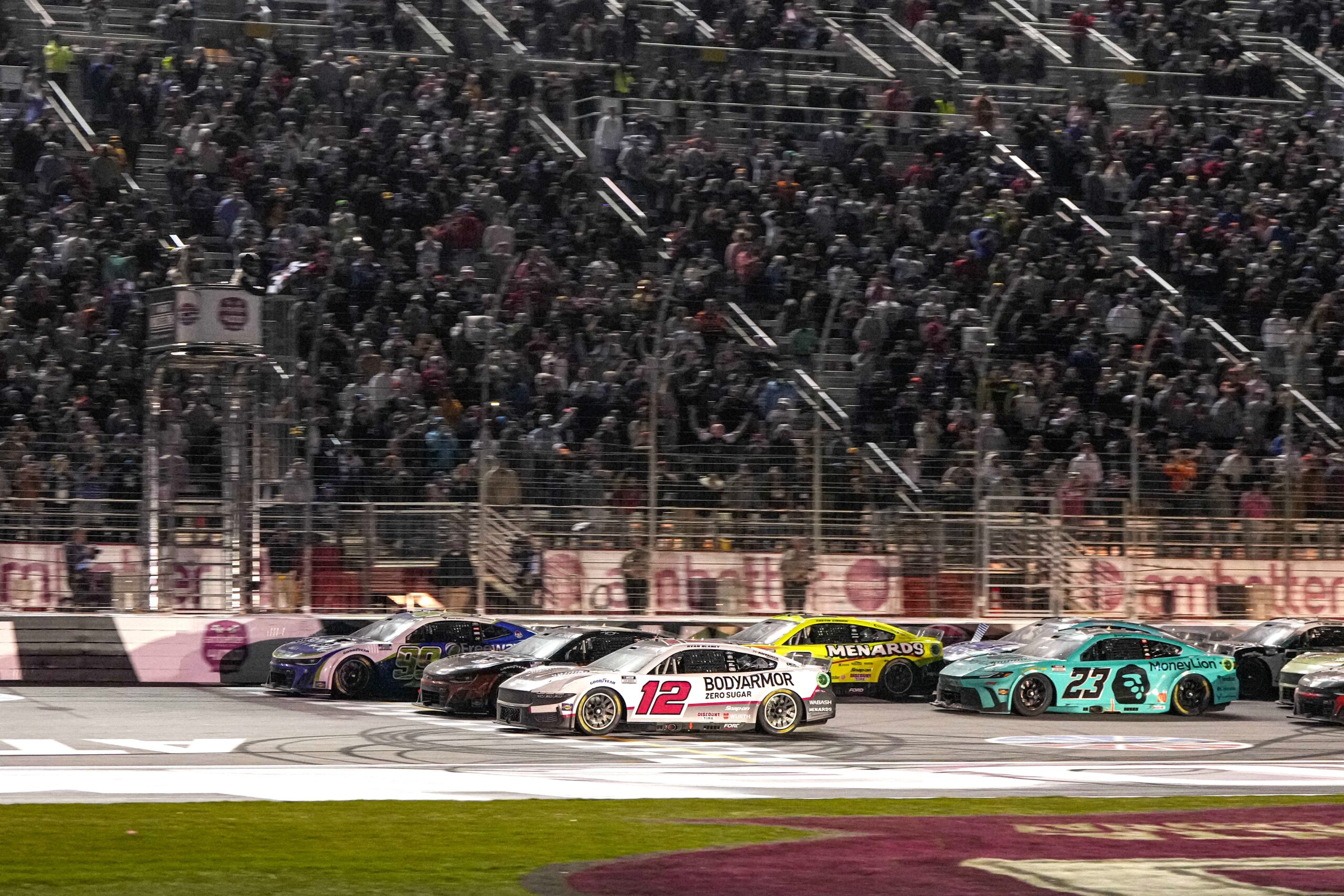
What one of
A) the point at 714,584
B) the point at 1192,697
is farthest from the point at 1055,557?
the point at 714,584

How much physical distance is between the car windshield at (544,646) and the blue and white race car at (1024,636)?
4.75 meters

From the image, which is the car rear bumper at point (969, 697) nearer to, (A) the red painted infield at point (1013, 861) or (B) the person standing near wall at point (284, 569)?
(B) the person standing near wall at point (284, 569)

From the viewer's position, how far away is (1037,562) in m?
27.5

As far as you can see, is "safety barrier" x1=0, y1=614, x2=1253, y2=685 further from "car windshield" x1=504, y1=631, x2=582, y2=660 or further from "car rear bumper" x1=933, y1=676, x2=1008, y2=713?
"car rear bumper" x1=933, y1=676, x2=1008, y2=713

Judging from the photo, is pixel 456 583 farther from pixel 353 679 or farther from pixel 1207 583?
pixel 1207 583

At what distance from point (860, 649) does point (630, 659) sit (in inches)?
221

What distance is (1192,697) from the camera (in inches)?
906

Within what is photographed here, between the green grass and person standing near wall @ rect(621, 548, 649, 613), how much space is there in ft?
39.3

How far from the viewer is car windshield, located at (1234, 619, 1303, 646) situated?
26.5 meters

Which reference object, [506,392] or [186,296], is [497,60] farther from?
[186,296]

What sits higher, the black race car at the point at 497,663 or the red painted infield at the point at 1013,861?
the black race car at the point at 497,663

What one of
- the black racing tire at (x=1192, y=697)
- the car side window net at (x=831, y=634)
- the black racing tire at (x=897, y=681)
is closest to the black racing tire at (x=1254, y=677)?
the black racing tire at (x=1192, y=697)

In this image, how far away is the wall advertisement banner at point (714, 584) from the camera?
2575 centimetres

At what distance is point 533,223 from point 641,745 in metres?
15.2
